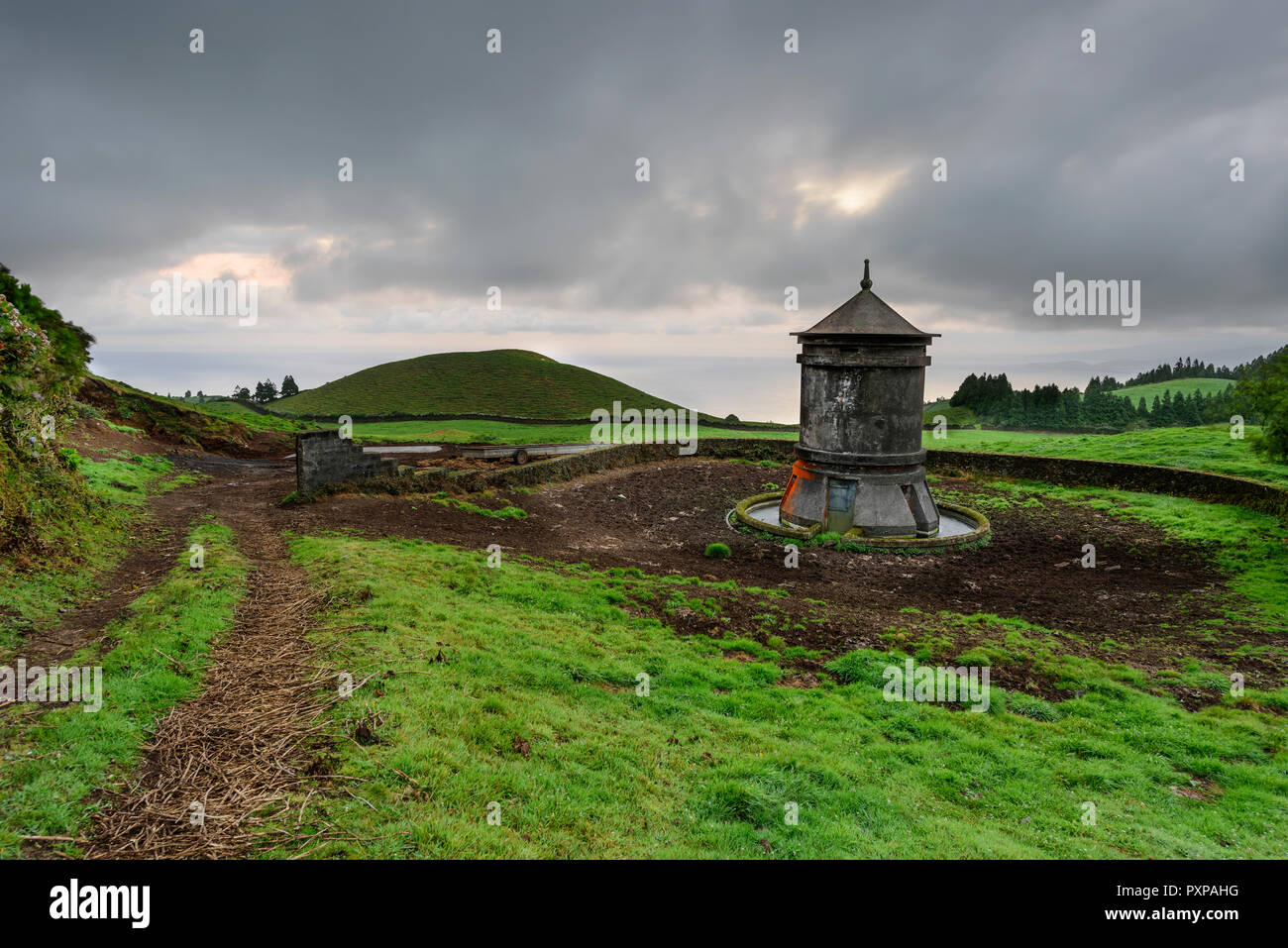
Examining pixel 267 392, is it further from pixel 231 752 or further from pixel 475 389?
pixel 231 752

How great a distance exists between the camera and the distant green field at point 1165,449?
23234 millimetres

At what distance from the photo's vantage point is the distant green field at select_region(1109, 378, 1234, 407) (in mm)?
80750

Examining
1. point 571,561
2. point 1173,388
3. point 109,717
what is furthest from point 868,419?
point 1173,388

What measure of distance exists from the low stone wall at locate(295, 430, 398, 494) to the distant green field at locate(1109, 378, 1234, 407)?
88484mm

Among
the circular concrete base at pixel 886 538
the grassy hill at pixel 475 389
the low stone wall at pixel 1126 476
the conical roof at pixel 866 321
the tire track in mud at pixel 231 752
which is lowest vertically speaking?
the tire track in mud at pixel 231 752

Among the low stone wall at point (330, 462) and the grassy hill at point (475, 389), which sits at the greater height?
the grassy hill at point (475, 389)

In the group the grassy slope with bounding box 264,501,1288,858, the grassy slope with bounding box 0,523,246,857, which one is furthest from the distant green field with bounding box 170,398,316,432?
the grassy slope with bounding box 264,501,1288,858

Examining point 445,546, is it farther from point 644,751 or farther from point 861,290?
point 861,290

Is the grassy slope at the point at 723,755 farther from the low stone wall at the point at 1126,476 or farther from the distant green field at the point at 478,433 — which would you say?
the distant green field at the point at 478,433

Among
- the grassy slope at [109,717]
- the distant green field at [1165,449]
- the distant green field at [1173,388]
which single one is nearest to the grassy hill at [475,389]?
the distant green field at [1165,449]

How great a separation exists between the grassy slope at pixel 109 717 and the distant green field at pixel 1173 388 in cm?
9466

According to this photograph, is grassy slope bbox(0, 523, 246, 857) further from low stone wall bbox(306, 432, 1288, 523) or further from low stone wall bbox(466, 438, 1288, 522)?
low stone wall bbox(466, 438, 1288, 522)

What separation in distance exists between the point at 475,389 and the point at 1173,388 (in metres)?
88.7

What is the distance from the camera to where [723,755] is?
6.78 meters
